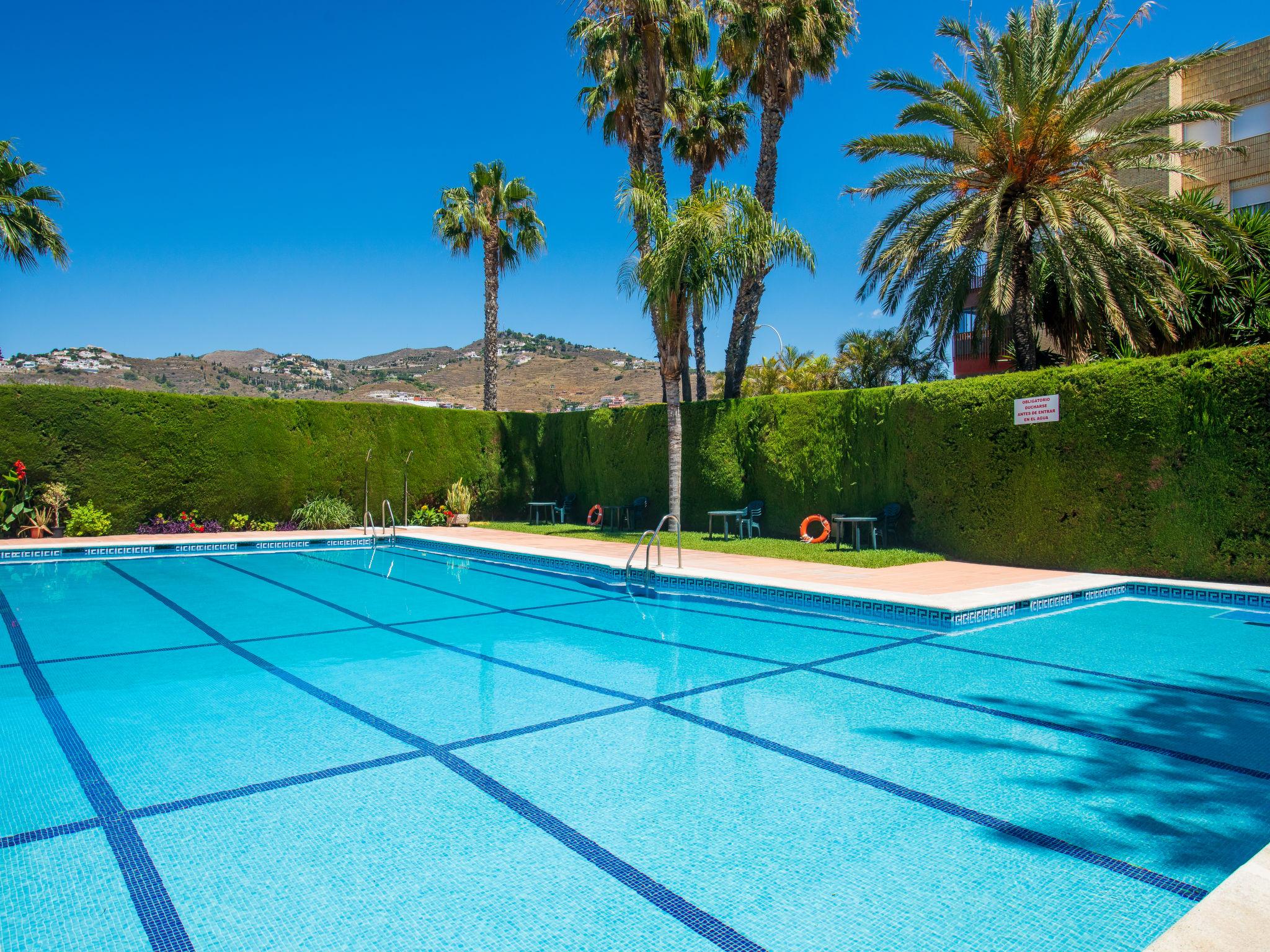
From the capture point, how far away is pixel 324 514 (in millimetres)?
16984

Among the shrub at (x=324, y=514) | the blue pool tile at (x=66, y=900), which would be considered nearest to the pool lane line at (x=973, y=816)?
the blue pool tile at (x=66, y=900)

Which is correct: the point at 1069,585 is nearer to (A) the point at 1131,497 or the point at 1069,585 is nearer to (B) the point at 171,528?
(A) the point at 1131,497

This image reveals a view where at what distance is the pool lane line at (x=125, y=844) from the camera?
2.54 m

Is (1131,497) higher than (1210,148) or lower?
lower

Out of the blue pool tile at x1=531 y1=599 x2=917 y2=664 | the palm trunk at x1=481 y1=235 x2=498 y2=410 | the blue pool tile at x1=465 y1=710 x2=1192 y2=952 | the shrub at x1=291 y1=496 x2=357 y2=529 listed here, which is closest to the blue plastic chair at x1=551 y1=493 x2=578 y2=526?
the palm trunk at x1=481 y1=235 x2=498 y2=410

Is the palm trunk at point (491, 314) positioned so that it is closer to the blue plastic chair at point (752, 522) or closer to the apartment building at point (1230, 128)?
the blue plastic chair at point (752, 522)

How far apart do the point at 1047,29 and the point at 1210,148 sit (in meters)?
4.31

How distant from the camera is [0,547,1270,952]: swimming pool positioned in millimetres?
2643

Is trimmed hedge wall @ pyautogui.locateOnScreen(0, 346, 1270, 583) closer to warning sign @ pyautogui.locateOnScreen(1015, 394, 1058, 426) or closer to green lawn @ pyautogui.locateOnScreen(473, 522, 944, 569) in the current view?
warning sign @ pyautogui.locateOnScreen(1015, 394, 1058, 426)

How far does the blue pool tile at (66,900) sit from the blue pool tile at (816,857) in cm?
167

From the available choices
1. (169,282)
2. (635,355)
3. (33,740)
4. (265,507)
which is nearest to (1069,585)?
(33,740)

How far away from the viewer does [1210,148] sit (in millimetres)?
13445

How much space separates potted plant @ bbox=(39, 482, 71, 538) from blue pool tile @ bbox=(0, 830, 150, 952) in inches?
536

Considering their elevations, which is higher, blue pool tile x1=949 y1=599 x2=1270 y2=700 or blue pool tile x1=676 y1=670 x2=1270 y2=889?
blue pool tile x1=949 y1=599 x2=1270 y2=700
